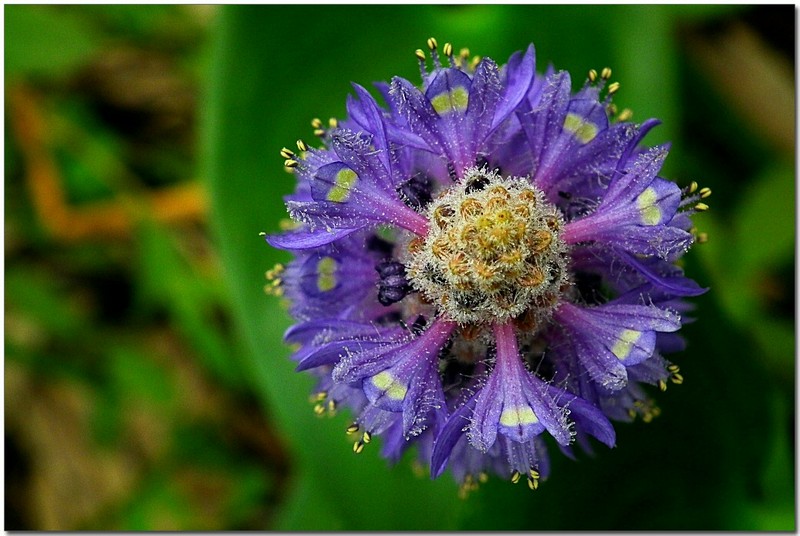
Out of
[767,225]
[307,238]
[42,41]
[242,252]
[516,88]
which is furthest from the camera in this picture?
[42,41]

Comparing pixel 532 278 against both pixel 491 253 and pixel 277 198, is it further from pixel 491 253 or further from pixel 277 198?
pixel 277 198

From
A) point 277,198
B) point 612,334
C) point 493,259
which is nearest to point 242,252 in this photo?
point 277,198

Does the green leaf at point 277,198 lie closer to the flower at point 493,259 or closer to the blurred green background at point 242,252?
the blurred green background at point 242,252

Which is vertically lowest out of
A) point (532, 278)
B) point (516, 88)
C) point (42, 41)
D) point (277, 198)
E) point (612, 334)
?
point (612, 334)

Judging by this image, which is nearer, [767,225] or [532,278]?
[532,278]

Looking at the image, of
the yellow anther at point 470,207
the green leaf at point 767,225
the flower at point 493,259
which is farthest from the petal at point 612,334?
the green leaf at point 767,225

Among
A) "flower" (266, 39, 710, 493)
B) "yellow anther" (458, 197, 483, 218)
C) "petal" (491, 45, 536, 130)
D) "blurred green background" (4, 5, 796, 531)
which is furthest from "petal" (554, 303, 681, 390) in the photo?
"blurred green background" (4, 5, 796, 531)

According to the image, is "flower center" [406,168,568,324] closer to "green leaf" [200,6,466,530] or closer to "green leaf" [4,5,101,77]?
"green leaf" [200,6,466,530]
